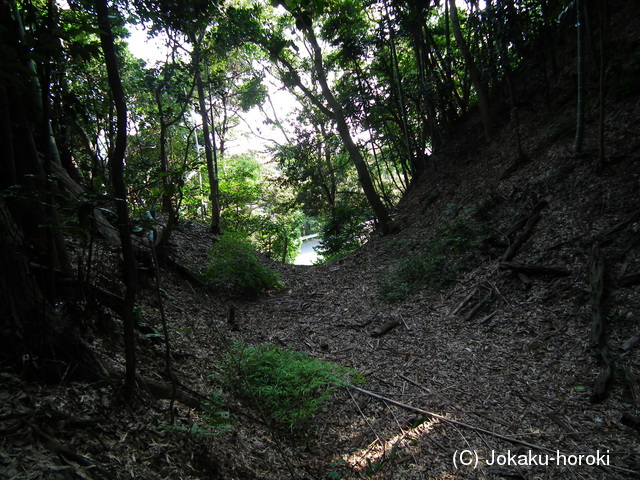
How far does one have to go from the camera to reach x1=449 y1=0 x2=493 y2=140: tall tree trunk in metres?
8.03

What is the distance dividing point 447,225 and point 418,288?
6.20 feet

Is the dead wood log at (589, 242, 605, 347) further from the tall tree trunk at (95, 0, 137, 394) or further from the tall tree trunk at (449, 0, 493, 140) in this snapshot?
the tall tree trunk at (449, 0, 493, 140)

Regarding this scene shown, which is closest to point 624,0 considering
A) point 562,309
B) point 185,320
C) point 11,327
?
point 562,309

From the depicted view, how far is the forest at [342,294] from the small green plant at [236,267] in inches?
1.8

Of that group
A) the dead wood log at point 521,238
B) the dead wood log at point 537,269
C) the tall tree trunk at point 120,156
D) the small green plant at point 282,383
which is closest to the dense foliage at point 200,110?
the tall tree trunk at point 120,156

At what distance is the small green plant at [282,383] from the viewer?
2865 millimetres

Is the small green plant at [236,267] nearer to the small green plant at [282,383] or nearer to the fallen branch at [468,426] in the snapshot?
the small green plant at [282,383]

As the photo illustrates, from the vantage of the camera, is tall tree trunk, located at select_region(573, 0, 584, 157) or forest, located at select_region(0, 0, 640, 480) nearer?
forest, located at select_region(0, 0, 640, 480)

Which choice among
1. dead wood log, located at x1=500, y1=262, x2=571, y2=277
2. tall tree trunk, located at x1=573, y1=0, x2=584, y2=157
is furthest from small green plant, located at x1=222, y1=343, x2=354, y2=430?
tall tree trunk, located at x1=573, y1=0, x2=584, y2=157

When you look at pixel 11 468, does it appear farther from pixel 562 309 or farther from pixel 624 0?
pixel 624 0

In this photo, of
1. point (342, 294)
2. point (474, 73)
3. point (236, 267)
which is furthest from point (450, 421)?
point (474, 73)

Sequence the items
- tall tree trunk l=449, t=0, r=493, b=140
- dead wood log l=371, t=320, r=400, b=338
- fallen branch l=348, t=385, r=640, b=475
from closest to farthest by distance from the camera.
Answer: fallen branch l=348, t=385, r=640, b=475 → dead wood log l=371, t=320, r=400, b=338 → tall tree trunk l=449, t=0, r=493, b=140

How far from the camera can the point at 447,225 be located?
711 centimetres

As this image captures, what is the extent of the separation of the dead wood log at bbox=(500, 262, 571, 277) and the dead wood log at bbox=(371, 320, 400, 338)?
6.02 ft
